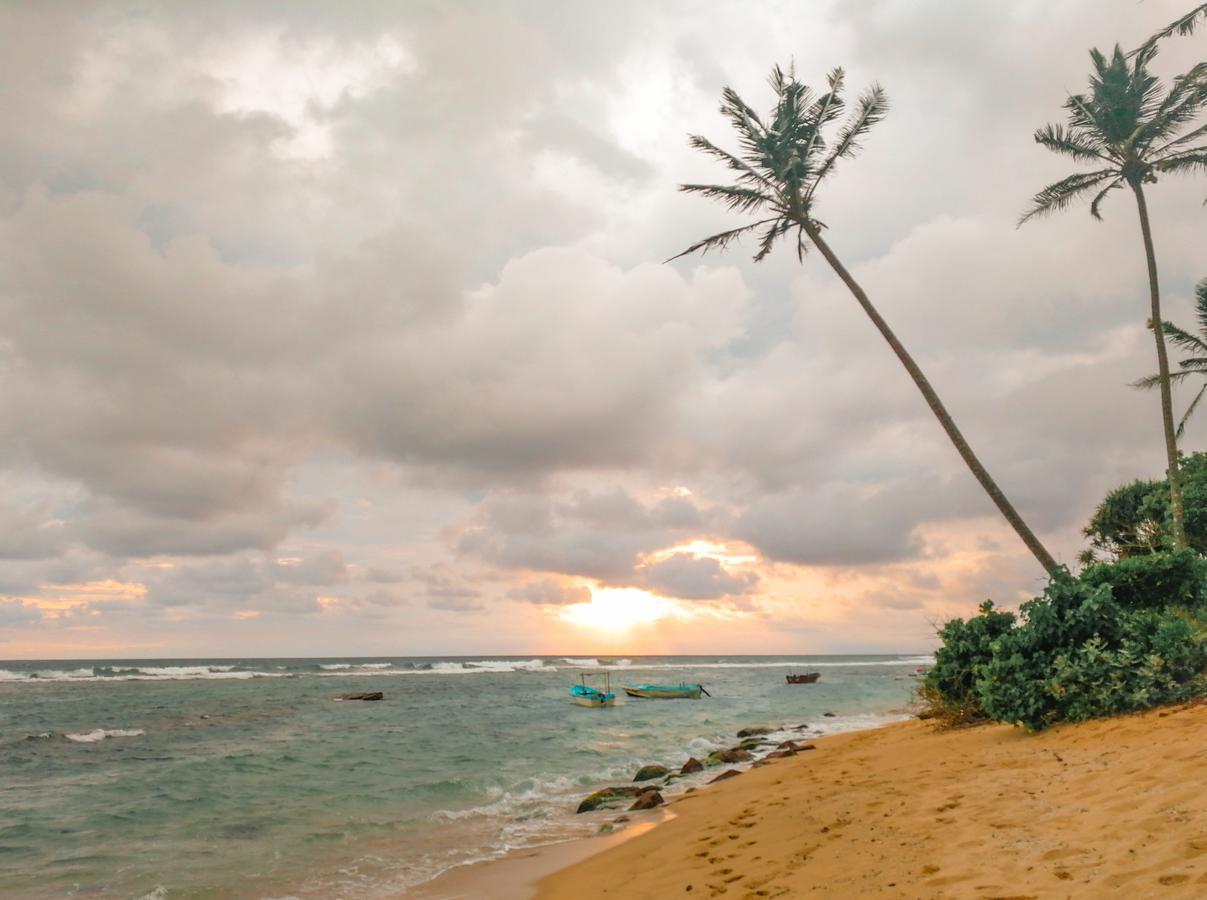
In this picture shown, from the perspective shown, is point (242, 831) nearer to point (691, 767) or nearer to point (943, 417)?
point (691, 767)

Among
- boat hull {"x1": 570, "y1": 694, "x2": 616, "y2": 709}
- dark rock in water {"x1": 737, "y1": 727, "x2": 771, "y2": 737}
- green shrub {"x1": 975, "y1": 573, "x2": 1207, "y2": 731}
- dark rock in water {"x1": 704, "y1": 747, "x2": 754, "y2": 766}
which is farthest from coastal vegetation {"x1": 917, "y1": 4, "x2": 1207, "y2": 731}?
boat hull {"x1": 570, "y1": 694, "x2": 616, "y2": 709}

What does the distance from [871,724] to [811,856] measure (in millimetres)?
25565

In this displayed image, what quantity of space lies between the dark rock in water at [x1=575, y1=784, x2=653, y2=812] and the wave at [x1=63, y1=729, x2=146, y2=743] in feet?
92.4

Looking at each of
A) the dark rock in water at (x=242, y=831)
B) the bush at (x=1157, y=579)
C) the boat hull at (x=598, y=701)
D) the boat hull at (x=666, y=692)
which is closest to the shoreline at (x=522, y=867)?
the dark rock in water at (x=242, y=831)

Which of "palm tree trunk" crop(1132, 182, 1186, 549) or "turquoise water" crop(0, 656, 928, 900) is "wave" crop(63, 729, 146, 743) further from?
"palm tree trunk" crop(1132, 182, 1186, 549)

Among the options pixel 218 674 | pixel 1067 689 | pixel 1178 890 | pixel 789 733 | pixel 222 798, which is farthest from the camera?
pixel 218 674

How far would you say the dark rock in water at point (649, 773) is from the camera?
2112cm

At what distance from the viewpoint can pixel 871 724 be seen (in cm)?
3141

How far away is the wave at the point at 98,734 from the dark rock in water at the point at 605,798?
28173 mm

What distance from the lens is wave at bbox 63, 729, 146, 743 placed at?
110 feet

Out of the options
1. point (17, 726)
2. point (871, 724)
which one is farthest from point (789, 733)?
point (17, 726)

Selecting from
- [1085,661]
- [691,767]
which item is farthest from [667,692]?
[1085,661]

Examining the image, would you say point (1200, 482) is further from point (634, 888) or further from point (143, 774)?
point (143, 774)

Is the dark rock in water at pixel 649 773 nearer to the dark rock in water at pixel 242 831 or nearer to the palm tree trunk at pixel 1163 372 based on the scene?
the dark rock in water at pixel 242 831
